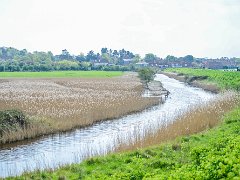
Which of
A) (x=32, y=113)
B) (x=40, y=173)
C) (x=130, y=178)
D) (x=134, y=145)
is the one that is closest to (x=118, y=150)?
(x=134, y=145)

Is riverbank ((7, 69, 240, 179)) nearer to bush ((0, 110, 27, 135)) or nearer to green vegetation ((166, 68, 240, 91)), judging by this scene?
bush ((0, 110, 27, 135))

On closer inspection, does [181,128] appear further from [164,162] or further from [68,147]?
[164,162]

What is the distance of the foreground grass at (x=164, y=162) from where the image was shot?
384 inches

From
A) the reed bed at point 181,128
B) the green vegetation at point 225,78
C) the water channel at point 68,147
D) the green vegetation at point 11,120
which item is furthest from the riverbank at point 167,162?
the green vegetation at point 225,78

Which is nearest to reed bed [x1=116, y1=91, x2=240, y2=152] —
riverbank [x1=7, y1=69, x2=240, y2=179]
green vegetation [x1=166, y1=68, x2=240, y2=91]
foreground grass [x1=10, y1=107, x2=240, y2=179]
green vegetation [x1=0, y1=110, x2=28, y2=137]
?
riverbank [x1=7, y1=69, x2=240, y2=179]

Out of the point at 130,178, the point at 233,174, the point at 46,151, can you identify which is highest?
the point at 233,174

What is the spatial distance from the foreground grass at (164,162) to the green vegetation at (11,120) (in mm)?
10107

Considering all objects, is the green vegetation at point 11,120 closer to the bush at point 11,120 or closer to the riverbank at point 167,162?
the bush at point 11,120

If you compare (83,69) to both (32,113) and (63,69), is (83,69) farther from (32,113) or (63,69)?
(32,113)

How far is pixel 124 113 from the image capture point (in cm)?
3503

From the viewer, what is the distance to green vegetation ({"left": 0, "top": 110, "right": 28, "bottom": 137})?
80.8 ft

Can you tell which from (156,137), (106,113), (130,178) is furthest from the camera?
(106,113)

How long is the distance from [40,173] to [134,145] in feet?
19.1

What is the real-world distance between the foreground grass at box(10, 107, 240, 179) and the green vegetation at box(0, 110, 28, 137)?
10107mm
